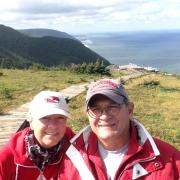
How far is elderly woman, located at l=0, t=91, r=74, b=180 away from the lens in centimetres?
407

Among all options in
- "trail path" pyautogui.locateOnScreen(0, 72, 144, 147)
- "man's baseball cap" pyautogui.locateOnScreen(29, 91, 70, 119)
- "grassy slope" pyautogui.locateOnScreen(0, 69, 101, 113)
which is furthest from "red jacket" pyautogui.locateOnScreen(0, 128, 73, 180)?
"grassy slope" pyautogui.locateOnScreen(0, 69, 101, 113)

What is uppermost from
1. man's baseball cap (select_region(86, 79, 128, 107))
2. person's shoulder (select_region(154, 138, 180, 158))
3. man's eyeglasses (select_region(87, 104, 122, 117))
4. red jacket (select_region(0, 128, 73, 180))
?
man's baseball cap (select_region(86, 79, 128, 107))

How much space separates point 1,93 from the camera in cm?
1557

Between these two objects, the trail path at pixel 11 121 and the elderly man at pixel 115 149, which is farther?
the trail path at pixel 11 121

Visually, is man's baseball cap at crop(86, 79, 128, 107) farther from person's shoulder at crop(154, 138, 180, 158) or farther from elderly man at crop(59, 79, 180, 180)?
person's shoulder at crop(154, 138, 180, 158)

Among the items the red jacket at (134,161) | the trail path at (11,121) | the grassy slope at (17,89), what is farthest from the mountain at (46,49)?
the red jacket at (134,161)

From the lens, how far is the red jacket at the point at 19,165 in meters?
4.08

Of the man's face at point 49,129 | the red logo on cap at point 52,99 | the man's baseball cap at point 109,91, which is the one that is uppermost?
the man's baseball cap at point 109,91

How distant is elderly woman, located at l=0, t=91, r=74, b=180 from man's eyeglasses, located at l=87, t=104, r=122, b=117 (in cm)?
28

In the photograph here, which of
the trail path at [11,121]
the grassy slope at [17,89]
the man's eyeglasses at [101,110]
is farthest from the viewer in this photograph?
the grassy slope at [17,89]

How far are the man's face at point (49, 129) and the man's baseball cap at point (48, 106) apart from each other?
0.19 ft

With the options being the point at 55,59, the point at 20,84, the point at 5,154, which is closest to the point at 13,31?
the point at 55,59

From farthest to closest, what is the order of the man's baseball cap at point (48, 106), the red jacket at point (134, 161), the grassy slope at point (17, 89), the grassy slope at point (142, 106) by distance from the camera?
1. the grassy slope at point (17, 89)
2. the grassy slope at point (142, 106)
3. the man's baseball cap at point (48, 106)
4. the red jacket at point (134, 161)

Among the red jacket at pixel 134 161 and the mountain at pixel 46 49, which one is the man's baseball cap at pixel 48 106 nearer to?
the red jacket at pixel 134 161
